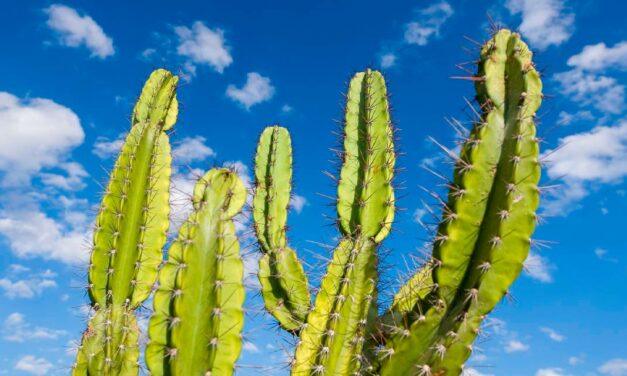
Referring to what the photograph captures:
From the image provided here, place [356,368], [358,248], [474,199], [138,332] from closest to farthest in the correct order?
[474,199]
[356,368]
[358,248]
[138,332]

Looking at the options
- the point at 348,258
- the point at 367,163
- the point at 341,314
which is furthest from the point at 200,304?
the point at 367,163

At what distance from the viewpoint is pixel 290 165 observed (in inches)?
232

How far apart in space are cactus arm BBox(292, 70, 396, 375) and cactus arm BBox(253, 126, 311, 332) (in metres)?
0.49

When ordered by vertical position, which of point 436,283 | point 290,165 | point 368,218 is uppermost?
point 290,165

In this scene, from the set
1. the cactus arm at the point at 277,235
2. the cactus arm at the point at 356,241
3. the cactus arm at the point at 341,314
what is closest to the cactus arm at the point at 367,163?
the cactus arm at the point at 356,241

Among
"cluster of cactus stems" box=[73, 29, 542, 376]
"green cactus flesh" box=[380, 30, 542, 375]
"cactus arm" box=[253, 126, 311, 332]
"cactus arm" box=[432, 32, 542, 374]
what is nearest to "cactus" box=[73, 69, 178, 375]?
"cluster of cactus stems" box=[73, 29, 542, 376]

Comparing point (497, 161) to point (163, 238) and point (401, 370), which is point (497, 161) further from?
point (163, 238)

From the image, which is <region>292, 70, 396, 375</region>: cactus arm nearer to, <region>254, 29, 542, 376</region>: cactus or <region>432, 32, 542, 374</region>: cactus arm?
Answer: <region>254, 29, 542, 376</region>: cactus

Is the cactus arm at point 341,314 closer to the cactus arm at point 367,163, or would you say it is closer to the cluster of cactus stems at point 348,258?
the cluster of cactus stems at point 348,258

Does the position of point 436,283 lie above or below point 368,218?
below

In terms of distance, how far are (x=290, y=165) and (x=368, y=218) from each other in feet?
4.21

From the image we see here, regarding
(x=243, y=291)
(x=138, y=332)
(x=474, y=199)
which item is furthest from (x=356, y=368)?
(x=138, y=332)

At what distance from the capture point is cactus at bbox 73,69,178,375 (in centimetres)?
528

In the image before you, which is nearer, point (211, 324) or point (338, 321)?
point (211, 324)
